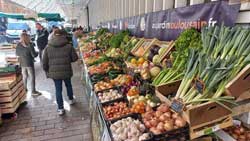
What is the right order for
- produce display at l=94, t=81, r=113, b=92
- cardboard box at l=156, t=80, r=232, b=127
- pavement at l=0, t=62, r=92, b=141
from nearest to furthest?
cardboard box at l=156, t=80, r=232, b=127 < produce display at l=94, t=81, r=113, b=92 < pavement at l=0, t=62, r=92, b=141

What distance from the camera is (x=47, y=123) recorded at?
479 centimetres

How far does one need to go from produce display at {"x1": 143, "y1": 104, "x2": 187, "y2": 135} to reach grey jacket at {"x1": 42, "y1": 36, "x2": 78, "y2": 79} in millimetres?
3334

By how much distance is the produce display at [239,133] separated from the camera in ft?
6.31

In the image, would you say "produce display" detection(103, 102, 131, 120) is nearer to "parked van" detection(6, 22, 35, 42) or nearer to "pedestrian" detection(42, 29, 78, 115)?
"pedestrian" detection(42, 29, 78, 115)

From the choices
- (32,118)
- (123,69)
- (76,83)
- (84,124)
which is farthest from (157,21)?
(76,83)

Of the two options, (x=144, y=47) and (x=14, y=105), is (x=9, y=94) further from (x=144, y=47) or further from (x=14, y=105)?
(x=144, y=47)

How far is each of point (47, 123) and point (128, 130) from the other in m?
3.24

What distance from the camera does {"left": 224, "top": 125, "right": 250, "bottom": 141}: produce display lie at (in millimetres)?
1924

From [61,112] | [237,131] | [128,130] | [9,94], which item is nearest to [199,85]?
[237,131]

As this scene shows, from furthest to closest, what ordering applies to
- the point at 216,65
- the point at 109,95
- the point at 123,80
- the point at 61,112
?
the point at 61,112
the point at 123,80
the point at 109,95
the point at 216,65

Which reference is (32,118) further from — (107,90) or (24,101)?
(107,90)

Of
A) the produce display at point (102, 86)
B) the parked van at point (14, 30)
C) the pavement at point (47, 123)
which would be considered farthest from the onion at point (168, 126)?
the parked van at point (14, 30)

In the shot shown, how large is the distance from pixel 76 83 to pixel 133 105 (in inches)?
227

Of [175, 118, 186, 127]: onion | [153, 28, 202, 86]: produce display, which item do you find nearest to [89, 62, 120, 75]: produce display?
[153, 28, 202, 86]: produce display
